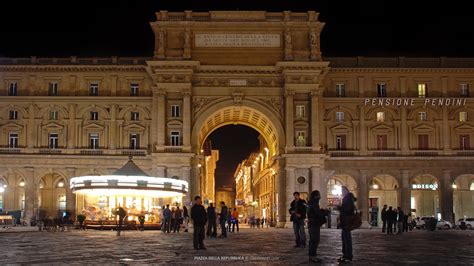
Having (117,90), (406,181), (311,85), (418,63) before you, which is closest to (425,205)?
(406,181)

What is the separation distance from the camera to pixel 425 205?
71875 millimetres

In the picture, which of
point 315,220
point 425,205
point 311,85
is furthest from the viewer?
point 425,205

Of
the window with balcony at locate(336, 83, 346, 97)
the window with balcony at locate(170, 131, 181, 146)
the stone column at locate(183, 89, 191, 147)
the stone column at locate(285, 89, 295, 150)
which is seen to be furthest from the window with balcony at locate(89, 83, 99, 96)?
the window with balcony at locate(336, 83, 346, 97)

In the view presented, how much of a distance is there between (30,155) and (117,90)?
10.2m

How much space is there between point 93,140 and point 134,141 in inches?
155

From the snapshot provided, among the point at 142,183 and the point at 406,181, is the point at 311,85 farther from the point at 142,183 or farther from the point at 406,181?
the point at 142,183

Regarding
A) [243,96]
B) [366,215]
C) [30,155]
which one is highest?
[243,96]

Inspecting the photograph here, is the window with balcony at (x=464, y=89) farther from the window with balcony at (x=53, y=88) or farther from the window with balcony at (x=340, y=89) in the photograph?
the window with balcony at (x=53, y=88)

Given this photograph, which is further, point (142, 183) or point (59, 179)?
point (59, 179)

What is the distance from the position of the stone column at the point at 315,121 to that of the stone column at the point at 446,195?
12.9m

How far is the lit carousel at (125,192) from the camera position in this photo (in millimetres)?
47188

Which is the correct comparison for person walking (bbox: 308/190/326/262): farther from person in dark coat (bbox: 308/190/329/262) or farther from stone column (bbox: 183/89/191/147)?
stone column (bbox: 183/89/191/147)

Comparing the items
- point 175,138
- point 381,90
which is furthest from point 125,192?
point 381,90

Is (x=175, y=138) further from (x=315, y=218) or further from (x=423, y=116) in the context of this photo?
(x=315, y=218)
